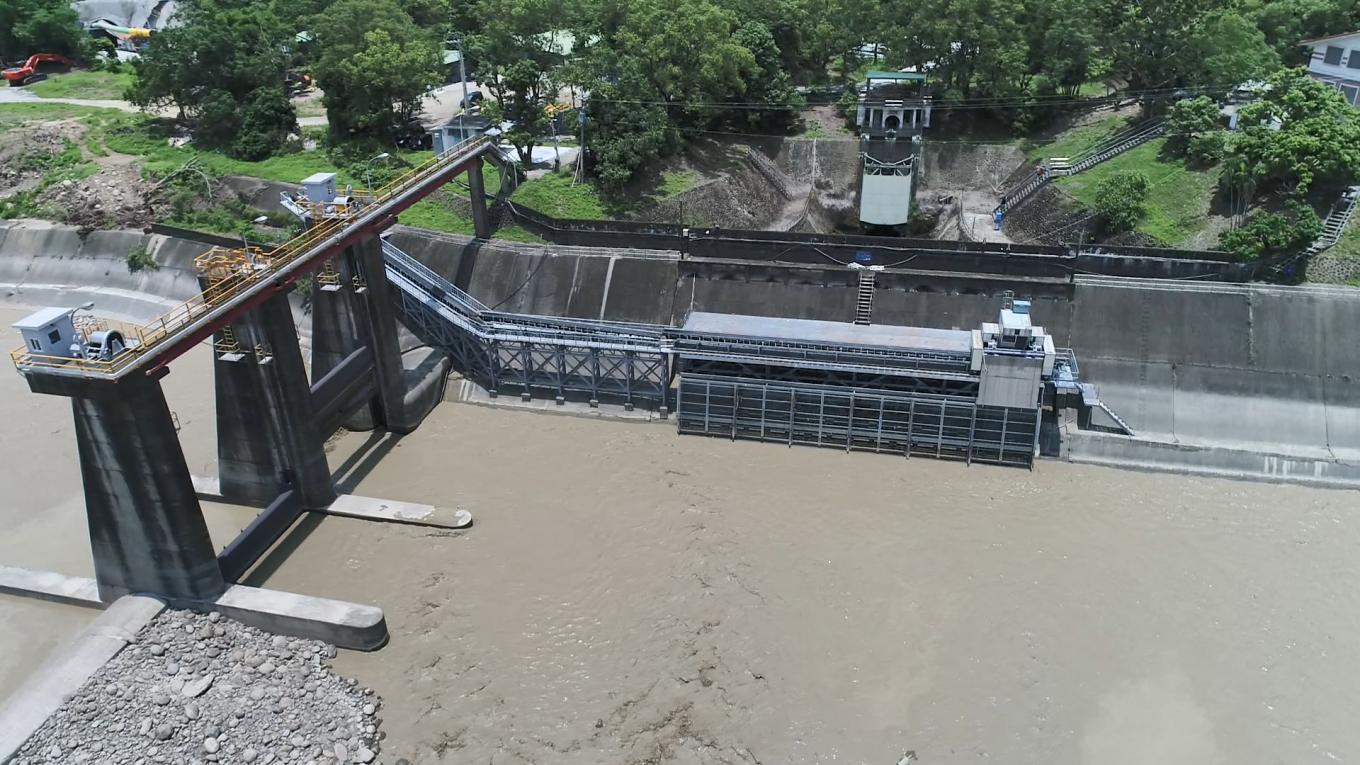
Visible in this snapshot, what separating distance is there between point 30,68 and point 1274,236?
280 feet

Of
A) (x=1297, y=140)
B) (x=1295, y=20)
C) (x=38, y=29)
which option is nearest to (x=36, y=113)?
(x=38, y=29)

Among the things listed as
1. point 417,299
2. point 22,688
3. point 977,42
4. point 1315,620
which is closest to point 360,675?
point 22,688

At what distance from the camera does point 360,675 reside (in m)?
22.2

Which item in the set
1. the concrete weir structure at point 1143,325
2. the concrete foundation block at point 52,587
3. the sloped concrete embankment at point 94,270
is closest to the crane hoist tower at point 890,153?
the concrete weir structure at point 1143,325

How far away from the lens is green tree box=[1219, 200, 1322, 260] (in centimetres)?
3291

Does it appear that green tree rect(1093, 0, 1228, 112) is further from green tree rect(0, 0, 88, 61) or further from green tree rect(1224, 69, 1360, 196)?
green tree rect(0, 0, 88, 61)

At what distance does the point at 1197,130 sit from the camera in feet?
139

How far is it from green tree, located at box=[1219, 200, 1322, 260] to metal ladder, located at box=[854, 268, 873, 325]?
13.9 m

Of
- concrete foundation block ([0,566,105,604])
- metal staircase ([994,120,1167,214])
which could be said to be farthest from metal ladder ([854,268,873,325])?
concrete foundation block ([0,566,105,604])

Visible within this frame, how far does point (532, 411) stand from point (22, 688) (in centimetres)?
1802

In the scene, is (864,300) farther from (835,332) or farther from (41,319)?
(41,319)

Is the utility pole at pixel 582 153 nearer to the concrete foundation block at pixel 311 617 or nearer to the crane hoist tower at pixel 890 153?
the crane hoist tower at pixel 890 153

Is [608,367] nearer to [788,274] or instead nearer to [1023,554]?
[788,274]

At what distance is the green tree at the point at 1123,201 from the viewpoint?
39.0 m
